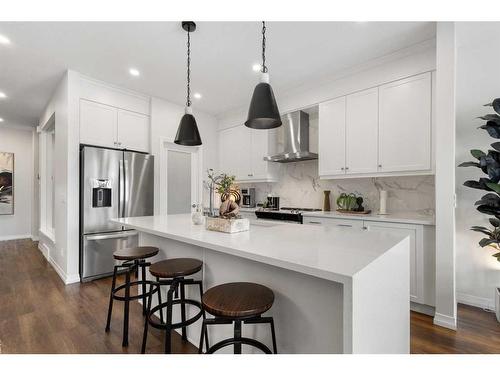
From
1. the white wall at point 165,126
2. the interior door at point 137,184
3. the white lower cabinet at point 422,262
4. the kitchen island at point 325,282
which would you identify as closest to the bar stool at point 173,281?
the kitchen island at point 325,282

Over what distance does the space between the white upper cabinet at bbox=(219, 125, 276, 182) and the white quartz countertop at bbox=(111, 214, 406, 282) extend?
2.46 meters

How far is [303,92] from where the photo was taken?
371 centimetres

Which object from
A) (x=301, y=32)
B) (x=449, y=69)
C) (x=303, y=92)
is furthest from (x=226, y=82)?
(x=449, y=69)

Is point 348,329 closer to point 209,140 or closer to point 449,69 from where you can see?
point 449,69

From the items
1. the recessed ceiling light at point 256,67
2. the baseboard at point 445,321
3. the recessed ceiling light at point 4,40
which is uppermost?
the recessed ceiling light at point 4,40

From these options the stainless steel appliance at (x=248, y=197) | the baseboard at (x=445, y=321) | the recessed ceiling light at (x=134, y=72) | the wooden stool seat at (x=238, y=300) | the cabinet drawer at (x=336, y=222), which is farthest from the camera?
the stainless steel appliance at (x=248, y=197)

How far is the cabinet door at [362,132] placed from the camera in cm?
300

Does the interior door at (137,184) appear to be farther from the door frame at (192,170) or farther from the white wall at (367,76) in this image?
the white wall at (367,76)

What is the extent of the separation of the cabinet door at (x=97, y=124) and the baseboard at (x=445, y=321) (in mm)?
4392

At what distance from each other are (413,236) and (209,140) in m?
3.81

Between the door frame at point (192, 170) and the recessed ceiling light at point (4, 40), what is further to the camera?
the door frame at point (192, 170)

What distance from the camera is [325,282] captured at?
123cm

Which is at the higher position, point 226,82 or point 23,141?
point 226,82

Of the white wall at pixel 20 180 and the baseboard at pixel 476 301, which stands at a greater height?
the white wall at pixel 20 180
